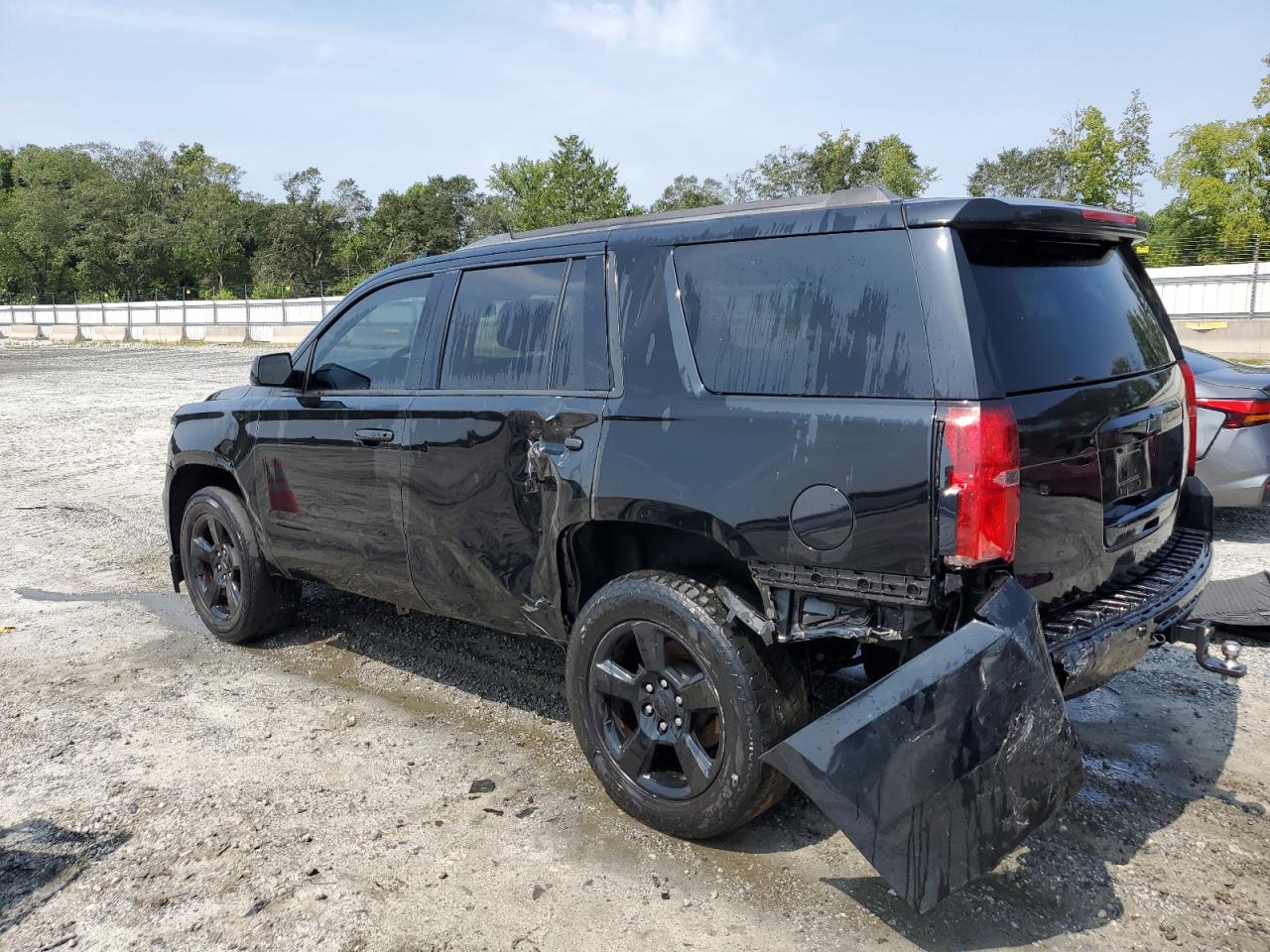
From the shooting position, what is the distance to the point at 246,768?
3855mm

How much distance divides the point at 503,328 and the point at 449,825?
1844 mm

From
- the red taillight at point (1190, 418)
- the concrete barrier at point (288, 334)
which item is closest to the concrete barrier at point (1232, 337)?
the red taillight at point (1190, 418)

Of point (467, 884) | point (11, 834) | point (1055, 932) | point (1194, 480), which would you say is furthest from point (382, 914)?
point (1194, 480)

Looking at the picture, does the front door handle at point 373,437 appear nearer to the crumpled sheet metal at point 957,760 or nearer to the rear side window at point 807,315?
the rear side window at point 807,315

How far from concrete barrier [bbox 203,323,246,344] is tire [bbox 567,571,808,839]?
41454mm

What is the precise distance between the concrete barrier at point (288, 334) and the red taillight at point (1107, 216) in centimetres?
3737

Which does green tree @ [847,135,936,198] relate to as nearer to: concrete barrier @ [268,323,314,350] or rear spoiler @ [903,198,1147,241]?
concrete barrier @ [268,323,314,350]

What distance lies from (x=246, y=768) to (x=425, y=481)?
51.1 inches

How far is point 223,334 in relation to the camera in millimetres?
42750

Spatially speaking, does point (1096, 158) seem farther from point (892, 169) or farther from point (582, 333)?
point (582, 333)

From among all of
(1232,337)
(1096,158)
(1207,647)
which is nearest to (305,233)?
(1096,158)

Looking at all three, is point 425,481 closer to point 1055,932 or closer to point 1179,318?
point 1055,932

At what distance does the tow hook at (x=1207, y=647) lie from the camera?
3176 mm

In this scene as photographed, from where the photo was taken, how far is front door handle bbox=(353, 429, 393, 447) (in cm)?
418
